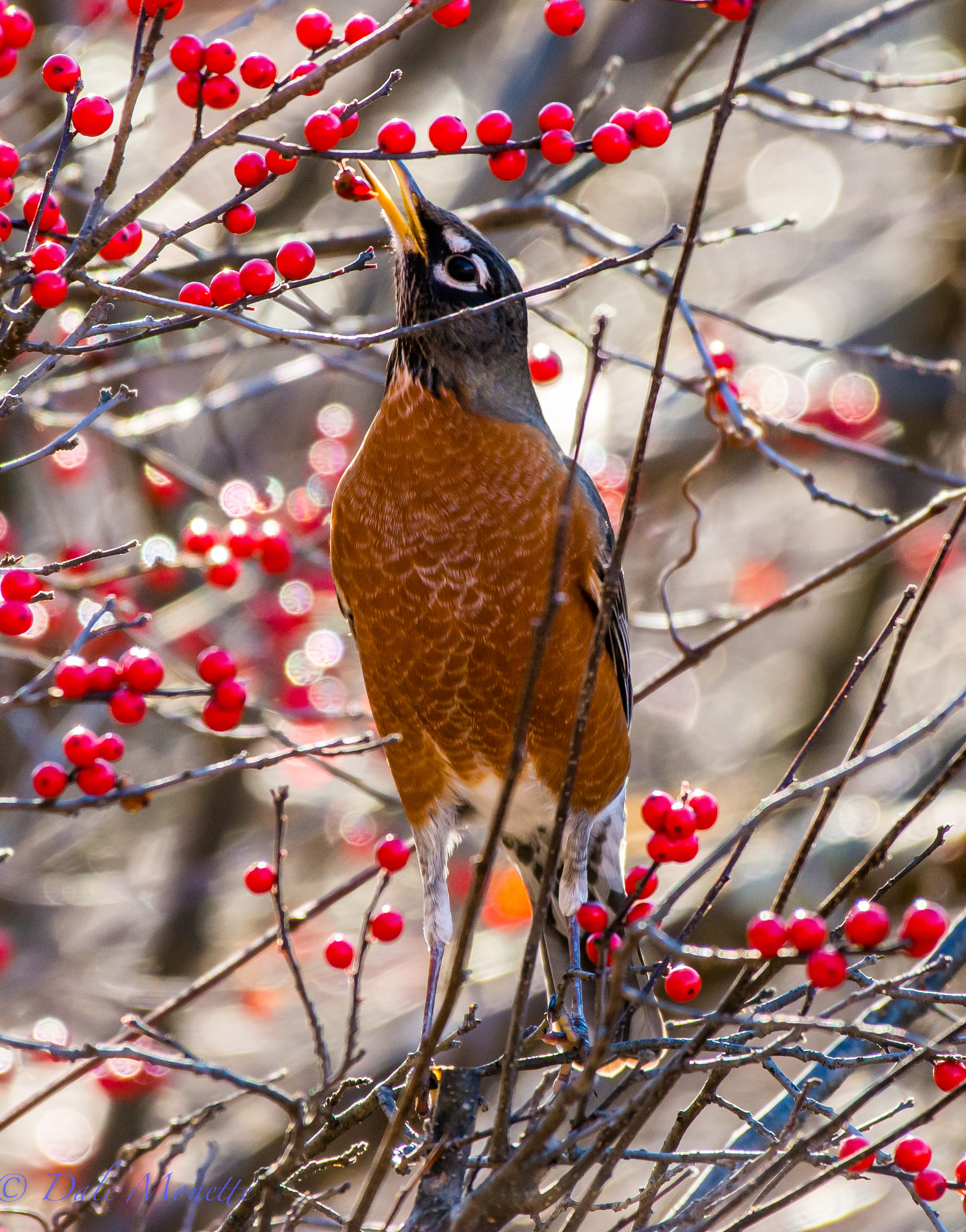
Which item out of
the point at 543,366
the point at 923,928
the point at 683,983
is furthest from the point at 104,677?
the point at 543,366

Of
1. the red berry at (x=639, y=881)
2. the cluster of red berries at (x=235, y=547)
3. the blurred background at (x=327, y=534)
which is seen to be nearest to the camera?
the red berry at (x=639, y=881)

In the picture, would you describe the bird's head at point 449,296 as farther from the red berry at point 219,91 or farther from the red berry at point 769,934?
the red berry at point 769,934

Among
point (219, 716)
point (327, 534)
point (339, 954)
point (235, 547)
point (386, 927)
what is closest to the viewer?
point (219, 716)

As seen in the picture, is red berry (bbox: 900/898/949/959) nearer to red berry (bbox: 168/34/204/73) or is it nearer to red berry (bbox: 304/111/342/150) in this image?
red berry (bbox: 304/111/342/150)

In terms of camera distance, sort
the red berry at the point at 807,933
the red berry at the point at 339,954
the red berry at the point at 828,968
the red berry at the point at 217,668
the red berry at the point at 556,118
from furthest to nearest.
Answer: the red berry at the point at 339,954
the red berry at the point at 217,668
the red berry at the point at 556,118
the red berry at the point at 807,933
the red berry at the point at 828,968

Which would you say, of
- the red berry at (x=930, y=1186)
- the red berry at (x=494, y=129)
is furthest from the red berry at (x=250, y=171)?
the red berry at (x=930, y=1186)

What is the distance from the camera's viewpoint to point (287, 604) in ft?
18.6

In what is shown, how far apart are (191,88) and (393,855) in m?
1.74

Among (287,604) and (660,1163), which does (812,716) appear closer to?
(287,604)

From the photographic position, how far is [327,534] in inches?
209

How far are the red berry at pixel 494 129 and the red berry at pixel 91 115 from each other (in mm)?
704

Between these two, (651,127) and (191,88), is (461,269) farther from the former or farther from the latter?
(191,88)

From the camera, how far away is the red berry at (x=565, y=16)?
2545 mm

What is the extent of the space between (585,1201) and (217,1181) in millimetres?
3485
